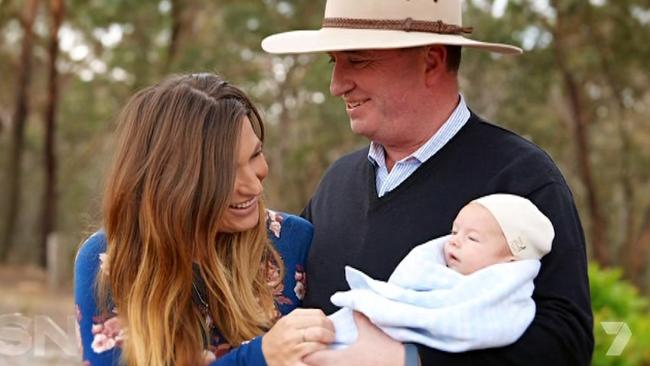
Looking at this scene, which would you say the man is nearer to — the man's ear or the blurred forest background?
the man's ear

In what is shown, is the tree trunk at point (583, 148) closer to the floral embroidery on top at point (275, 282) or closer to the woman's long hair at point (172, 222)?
the floral embroidery on top at point (275, 282)

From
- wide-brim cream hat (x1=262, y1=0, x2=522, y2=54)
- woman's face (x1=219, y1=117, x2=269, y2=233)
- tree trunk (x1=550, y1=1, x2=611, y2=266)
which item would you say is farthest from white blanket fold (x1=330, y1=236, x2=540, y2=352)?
tree trunk (x1=550, y1=1, x2=611, y2=266)

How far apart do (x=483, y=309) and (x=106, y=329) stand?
1.06 meters

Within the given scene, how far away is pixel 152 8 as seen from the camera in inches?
799

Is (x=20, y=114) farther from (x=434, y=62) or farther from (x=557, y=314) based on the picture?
(x=557, y=314)

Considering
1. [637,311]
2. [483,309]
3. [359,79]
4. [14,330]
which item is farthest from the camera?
[637,311]

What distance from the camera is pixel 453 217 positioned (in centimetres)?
302

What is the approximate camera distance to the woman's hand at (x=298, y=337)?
8.91ft

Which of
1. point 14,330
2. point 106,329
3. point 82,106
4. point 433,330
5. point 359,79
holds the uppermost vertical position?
point 359,79

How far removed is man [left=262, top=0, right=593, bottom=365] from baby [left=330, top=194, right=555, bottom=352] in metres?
0.20

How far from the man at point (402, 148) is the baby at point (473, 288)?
8.0 inches

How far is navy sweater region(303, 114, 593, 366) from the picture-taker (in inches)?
106

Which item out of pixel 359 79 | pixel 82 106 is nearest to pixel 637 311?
pixel 359 79

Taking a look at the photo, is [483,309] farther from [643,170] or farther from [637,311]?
[643,170]
